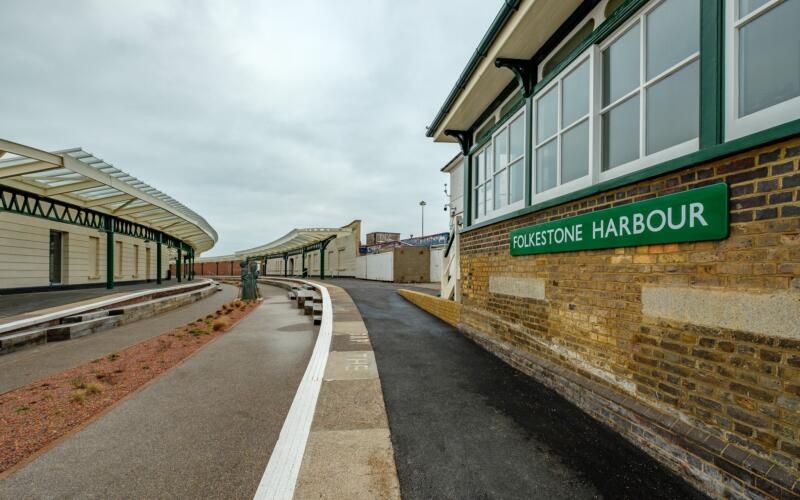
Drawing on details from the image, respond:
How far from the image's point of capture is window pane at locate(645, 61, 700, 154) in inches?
110

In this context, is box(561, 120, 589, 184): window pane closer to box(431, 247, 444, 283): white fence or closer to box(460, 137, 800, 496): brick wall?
box(460, 137, 800, 496): brick wall

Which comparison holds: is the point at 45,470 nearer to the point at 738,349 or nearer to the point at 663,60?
the point at 738,349

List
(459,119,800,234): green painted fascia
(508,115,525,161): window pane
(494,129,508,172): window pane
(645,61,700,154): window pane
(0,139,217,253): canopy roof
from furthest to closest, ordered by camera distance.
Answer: (0,139,217,253): canopy roof, (494,129,508,172): window pane, (508,115,525,161): window pane, (645,61,700,154): window pane, (459,119,800,234): green painted fascia

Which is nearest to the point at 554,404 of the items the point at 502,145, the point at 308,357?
the point at 308,357

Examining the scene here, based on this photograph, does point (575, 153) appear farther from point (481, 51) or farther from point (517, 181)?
point (481, 51)

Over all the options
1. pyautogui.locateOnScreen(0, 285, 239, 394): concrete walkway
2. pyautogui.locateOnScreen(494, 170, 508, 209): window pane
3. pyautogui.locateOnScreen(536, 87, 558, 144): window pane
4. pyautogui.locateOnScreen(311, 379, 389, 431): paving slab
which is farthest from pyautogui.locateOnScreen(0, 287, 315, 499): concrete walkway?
pyautogui.locateOnScreen(536, 87, 558, 144): window pane

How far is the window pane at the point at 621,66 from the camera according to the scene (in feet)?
11.2

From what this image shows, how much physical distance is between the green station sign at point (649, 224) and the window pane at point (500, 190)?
1881 mm

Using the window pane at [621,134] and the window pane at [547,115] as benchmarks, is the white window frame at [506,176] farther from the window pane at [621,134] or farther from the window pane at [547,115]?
the window pane at [621,134]

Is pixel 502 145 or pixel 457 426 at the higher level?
pixel 502 145

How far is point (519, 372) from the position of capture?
4.76 meters

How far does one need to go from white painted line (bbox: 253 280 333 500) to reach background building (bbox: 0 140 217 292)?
11542 mm

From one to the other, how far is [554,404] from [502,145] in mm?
4506

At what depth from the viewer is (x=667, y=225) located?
2764 mm
